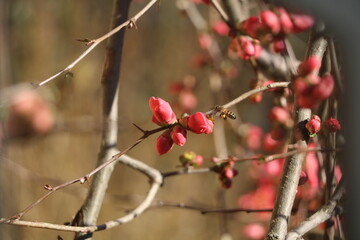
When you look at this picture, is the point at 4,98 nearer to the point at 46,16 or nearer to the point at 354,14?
Result: the point at 354,14

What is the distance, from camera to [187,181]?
320 centimetres

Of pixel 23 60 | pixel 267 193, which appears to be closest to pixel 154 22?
pixel 23 60

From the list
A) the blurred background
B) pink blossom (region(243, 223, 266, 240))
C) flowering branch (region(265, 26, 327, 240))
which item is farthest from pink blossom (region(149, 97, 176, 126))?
the blurred background

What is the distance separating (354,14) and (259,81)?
0.49 m

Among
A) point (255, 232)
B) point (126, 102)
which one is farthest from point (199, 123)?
point (126, 102)

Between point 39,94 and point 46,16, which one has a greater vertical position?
point 46,16

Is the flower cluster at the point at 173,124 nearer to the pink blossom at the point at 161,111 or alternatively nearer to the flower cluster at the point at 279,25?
the pink blossom at the point at 161,111

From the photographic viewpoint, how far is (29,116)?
1.50 metres

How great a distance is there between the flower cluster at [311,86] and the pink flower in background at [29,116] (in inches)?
40.6

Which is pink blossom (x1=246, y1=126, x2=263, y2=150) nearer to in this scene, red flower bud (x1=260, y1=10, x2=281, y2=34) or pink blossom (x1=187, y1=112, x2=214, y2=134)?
red flower bud (x1=260, y1=10, x2=281, y2=34)

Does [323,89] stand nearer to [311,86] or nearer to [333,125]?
[311,86]

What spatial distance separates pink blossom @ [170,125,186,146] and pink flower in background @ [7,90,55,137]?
898 millimetres

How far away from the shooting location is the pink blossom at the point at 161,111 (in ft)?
2.02

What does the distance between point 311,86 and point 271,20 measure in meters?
0.22
